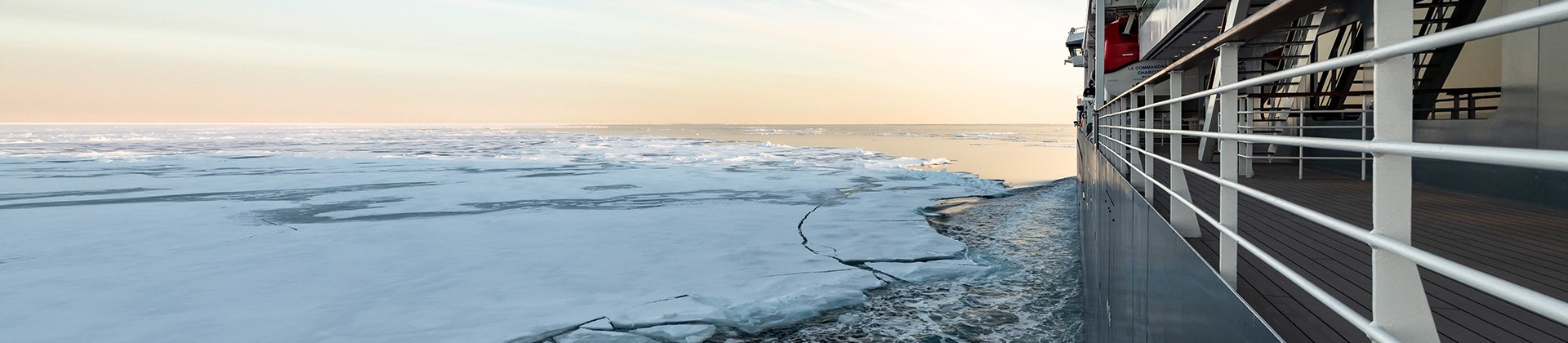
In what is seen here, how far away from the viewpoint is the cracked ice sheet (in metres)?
8.11

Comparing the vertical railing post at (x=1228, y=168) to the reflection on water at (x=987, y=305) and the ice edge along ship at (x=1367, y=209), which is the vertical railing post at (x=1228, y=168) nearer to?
A: the ice edge along ship at (x=1367, y=209)

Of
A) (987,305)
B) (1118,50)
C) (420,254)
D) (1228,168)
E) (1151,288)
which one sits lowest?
(987,305)

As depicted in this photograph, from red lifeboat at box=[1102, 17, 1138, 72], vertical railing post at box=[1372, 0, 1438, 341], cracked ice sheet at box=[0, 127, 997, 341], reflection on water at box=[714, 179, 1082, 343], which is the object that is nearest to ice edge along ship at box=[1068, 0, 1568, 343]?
vertical railing post at box=[1372, 0, 1438, 341]

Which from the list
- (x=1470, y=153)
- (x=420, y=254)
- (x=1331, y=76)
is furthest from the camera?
(x=1331, y=76)

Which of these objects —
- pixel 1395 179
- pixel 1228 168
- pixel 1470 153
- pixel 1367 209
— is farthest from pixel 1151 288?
pixel 1367 209

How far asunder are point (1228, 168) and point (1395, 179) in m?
1.36

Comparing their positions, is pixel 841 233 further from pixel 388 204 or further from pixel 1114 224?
pixel 388 204

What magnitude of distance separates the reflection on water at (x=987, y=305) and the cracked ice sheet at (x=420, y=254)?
1.41ft

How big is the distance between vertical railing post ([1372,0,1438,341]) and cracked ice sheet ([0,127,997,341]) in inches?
262

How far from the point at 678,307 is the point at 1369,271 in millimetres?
6145

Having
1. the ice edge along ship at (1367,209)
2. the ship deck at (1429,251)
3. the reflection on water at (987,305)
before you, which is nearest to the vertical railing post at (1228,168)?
the ice edge along ship at (1367,209)

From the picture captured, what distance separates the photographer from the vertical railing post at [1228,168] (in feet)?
8.97

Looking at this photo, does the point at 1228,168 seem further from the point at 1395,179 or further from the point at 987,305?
the point at 987,305

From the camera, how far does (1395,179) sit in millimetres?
1518
